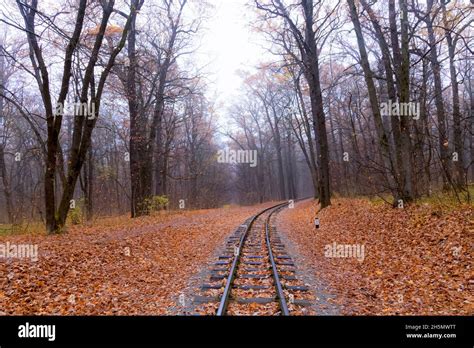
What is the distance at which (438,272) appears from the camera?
23.9 feet

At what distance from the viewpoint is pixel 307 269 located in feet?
28.8

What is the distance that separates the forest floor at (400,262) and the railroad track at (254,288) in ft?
2.15

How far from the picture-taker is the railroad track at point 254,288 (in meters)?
5.91

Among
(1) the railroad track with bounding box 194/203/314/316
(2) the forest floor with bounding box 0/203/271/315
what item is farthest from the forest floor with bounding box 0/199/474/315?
(1) the railroad track with bounding box 194/203/314/316

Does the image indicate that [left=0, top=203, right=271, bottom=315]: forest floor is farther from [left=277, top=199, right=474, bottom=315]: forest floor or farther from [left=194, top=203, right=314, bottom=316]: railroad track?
[left=277, top=199, right=474, bottom=315]: forest floor

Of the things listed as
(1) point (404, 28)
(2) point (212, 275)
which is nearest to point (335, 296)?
(2) point (212, 275)

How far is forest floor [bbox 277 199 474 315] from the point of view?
606 centimetres

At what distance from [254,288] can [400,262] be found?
150 inches

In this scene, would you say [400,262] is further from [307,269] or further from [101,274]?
[101,274]

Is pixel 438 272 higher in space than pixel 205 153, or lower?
lower

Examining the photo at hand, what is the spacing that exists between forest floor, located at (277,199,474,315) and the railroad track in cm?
65
